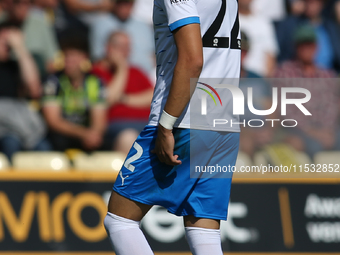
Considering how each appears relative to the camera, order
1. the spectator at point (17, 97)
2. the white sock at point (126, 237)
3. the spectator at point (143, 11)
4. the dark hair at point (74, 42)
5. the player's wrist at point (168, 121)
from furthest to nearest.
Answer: the spectator at point (143, 11), the dark hair at point (74, 42), the spectator at point (17, 97), the white sock at point (126, 237), the player's wrist at point (168, 121)

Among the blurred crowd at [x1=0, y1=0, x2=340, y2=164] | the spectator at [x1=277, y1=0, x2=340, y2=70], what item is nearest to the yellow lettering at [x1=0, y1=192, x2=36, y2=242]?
the blurred crowd at [x1=0, y1=0, x2=340, y2=164]

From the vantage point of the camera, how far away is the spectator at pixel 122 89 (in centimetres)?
549

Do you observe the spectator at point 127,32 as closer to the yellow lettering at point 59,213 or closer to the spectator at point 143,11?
the spectator at point 143,11

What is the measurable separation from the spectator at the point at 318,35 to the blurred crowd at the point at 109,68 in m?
0.01

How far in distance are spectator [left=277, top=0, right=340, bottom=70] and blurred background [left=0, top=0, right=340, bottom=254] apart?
17 millimetres

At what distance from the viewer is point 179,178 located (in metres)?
2.27

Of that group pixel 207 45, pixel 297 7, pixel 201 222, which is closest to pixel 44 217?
pixel 201 222

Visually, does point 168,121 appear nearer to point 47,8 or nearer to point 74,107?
point 74,107

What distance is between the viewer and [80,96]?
5457 millimetres

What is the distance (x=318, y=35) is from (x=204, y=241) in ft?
16.7

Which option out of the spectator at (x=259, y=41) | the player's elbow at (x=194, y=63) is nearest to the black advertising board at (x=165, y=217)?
the spectator at (x=259, y=41)

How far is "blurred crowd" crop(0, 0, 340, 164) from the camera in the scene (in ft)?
17.6

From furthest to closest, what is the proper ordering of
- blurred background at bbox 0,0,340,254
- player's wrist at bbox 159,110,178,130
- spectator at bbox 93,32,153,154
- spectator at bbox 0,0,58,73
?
spectator at bbox 0,0,58,73
spectator at bbox 93,32,153,154
blurred background at bbox 0,0,340,254
player's wrist at bbox 159,110,178,130

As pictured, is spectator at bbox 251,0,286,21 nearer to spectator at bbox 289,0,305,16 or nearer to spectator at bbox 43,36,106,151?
spectator at bbox 289,0,305,16
